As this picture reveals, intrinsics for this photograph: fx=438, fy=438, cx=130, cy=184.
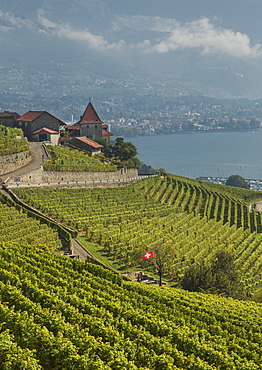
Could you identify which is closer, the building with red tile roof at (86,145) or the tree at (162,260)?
the tree at (162,260)

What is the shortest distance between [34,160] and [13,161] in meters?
5.90

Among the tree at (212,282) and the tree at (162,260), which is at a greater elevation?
the tree at (162,260)

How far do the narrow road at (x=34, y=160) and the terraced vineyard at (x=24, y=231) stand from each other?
45.9 feet

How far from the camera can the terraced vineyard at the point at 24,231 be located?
3862 cm

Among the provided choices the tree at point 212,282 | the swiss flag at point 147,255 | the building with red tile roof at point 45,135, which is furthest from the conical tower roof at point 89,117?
the tree at point 212,282

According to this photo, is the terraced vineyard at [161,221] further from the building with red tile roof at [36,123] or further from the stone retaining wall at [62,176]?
the building with red tile roof at [36,123]

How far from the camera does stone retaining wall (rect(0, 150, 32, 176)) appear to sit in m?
59.6

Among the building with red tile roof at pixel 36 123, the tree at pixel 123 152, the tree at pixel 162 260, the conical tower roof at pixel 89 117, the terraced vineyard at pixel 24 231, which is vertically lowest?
the tree at pixel 162 260

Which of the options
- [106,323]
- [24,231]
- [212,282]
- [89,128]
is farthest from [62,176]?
[106,323]

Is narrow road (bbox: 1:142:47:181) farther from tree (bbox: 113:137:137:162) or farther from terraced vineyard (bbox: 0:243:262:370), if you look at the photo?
terraced vineyard (bbox: 0:243:262:370)

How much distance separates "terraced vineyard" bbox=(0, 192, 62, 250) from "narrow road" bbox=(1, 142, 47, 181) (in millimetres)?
13977

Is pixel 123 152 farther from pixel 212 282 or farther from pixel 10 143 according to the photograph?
pixel 212 282

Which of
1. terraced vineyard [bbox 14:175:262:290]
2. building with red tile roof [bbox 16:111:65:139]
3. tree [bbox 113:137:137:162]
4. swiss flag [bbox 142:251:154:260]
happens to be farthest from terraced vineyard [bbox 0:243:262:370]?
tree [bbox 113:137:137:162]

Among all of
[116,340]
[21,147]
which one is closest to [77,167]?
[21,147]
